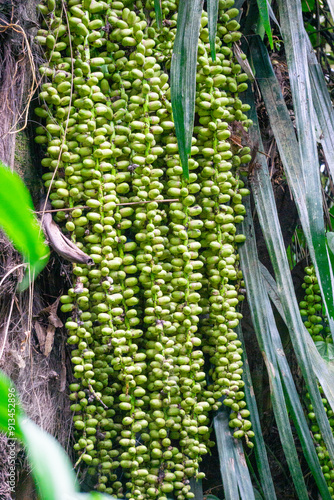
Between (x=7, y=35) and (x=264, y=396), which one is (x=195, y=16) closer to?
(x=7, y=35)

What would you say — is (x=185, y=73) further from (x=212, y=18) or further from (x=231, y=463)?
(x=231, y=463)

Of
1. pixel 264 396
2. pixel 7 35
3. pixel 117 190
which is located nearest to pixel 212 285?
A: pixel 117 190

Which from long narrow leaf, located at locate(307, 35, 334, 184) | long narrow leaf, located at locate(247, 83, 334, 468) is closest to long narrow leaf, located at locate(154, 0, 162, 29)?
long narrow leaf, located at locate(247, 83, 334, 468)

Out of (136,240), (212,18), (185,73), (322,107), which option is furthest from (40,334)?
(322,107)

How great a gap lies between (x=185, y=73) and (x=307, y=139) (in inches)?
12.1

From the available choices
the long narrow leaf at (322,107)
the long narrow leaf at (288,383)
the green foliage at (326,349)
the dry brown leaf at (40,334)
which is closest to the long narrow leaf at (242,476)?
the long narrow leaf at (288,383)

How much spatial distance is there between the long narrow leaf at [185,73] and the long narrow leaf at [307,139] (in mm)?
255

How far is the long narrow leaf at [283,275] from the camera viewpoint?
3.03 ft

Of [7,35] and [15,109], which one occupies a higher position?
[7,35]

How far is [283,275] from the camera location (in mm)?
982

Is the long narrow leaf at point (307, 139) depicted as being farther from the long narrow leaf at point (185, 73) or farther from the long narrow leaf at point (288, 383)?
the long narrow leaf at point (185, 73)

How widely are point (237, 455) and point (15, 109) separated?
0.85m

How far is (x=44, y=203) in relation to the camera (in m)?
0.93

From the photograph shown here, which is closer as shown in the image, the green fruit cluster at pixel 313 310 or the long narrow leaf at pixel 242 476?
the long narrow leaf at pixel 242 476
